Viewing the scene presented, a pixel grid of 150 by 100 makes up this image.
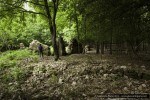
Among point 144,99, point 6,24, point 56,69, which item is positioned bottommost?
point 144,99

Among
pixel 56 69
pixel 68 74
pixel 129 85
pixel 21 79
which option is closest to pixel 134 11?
pixel 129 85

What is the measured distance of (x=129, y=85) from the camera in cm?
820

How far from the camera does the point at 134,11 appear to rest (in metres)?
8.41

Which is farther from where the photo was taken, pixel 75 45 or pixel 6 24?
pixel 75 45

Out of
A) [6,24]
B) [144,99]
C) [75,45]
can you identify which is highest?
[6,24]

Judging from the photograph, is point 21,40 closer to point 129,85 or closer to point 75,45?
point 75,45

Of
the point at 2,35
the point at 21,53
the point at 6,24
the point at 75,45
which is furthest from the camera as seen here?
the point at 2,35

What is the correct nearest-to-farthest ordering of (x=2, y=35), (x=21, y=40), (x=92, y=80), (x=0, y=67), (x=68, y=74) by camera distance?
(x=92, y=80) < (x=68, y=74) < (x=0, y=67) < (x=2, y=35) < (x=21, y=40)

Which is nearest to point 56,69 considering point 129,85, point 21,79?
point 21,79

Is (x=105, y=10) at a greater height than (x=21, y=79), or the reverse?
(x=105, y=10)

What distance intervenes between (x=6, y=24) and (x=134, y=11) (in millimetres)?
11276

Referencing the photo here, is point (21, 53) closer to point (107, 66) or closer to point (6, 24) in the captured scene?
point (6, 24)

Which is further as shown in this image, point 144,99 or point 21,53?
point 21,53

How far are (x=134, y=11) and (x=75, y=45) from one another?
14160 millimetres
